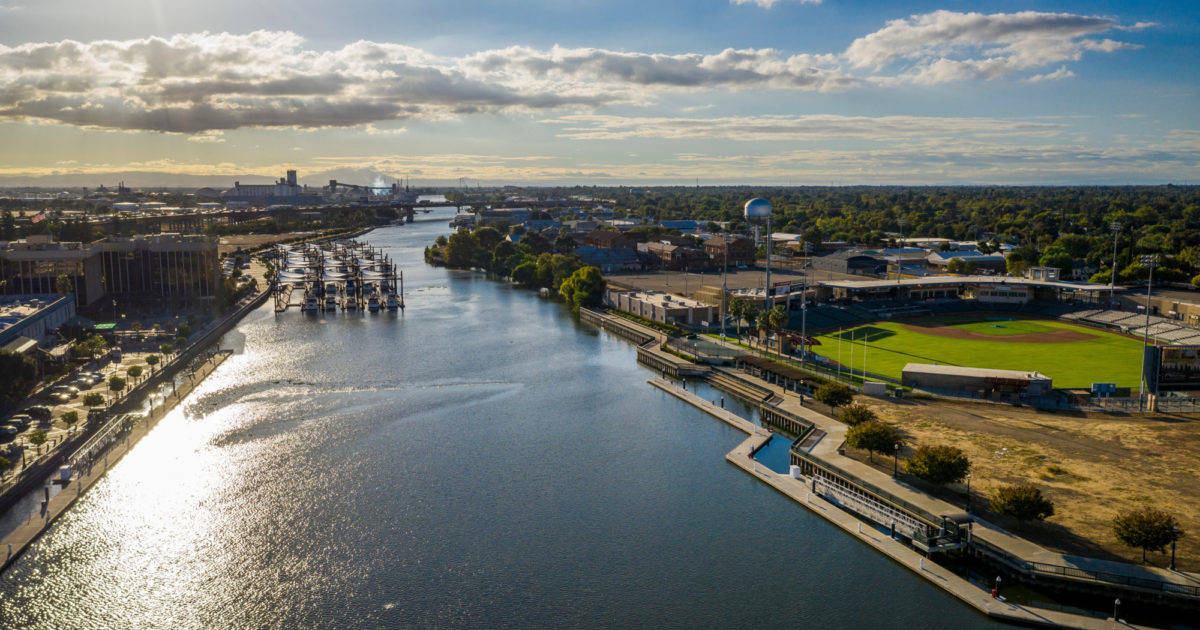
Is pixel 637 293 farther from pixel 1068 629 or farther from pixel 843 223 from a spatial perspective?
pixel 843 223

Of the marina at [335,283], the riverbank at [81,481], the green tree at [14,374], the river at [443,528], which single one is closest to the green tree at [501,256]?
the marina at [335,283]

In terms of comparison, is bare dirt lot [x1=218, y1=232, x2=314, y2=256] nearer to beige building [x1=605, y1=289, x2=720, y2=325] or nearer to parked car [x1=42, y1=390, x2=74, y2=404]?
beige building [x1=605, y1=289, x2=720, y2=325]

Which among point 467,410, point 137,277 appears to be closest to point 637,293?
point 467,410

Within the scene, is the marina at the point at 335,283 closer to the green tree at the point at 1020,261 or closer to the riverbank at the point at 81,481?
the riverbank at the point at 81,481

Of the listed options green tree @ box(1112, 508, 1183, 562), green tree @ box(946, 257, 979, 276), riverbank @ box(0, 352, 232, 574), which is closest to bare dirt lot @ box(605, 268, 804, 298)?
green tree @ box(946, 257, 979, 276)

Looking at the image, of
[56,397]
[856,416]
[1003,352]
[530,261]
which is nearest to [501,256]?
[530,261]

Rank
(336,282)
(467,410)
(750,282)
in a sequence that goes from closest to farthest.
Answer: (467,410) < (750,282) < (336,282)
